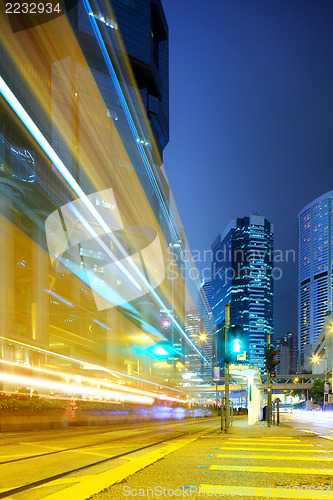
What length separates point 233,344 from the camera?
17.5m

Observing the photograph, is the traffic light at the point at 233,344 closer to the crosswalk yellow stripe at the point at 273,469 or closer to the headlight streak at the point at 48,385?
the crosswalk yellow stripe at the point at 273,469

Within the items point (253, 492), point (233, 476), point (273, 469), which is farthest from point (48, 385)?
point (253, 492)

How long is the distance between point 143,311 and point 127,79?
265 feet

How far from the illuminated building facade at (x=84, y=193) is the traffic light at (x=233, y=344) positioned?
44.7 ft

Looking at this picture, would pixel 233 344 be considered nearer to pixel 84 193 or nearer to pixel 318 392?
pixel 84 193

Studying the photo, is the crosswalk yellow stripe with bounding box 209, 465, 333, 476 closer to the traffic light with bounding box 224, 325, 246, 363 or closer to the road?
the road

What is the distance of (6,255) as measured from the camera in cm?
4009

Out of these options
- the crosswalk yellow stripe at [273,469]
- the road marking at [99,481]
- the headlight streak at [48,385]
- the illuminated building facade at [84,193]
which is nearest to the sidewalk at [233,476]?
the crosswalk yellow stripe at [273,469]

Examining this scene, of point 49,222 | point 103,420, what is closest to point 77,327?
point 49,222

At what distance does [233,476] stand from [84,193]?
45.9 metres

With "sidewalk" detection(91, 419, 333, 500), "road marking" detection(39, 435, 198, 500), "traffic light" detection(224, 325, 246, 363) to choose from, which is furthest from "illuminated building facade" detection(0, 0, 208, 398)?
"sidewalk" detection(91, 419, 333, 500)

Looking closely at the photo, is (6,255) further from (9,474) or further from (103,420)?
(9,474)

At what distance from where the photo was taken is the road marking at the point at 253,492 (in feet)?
19.0

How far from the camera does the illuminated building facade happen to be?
41.7m
